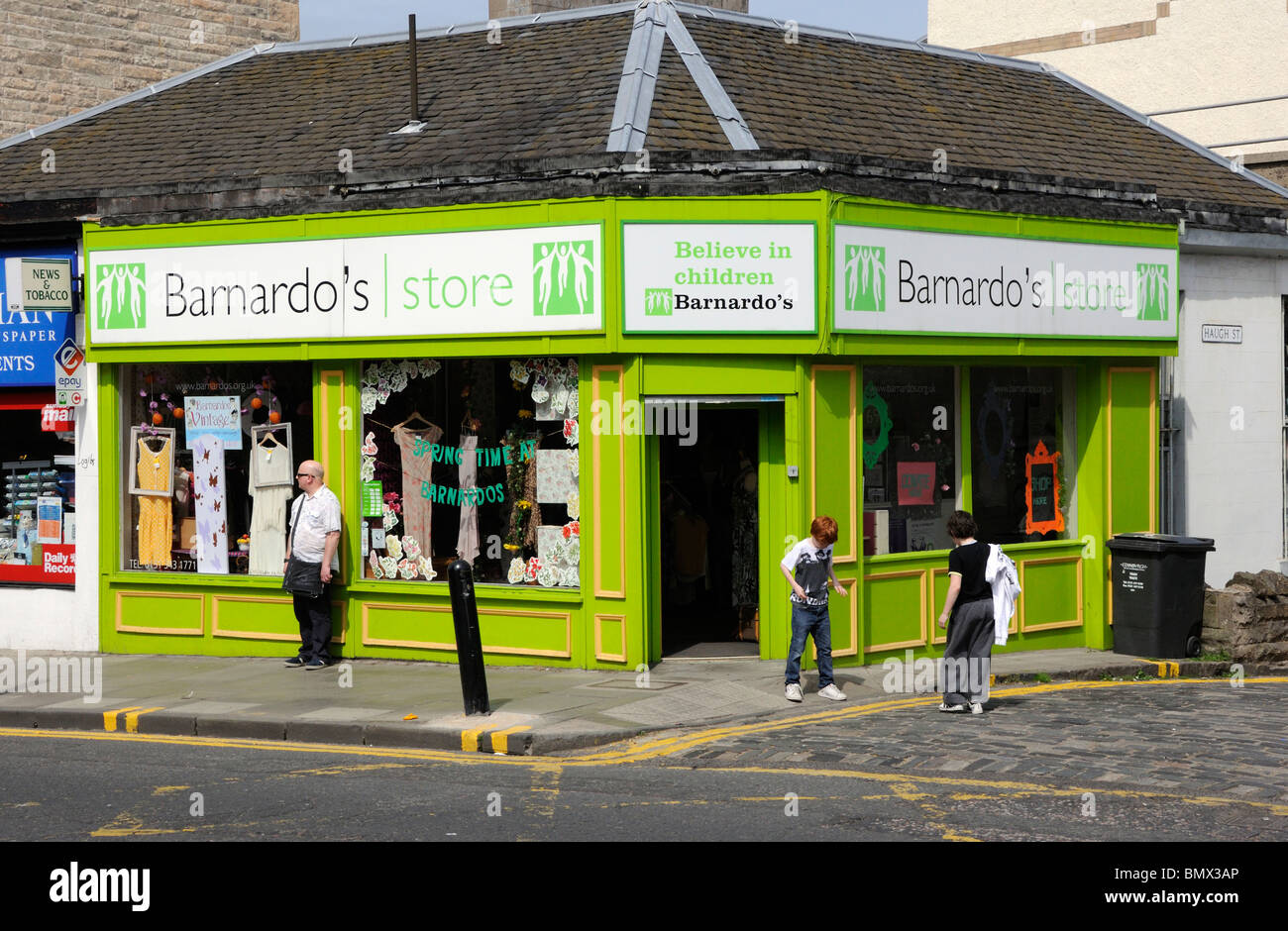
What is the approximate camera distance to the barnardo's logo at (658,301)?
41.7 ft

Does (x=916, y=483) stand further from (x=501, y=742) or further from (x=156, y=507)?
(x=156, y=507)

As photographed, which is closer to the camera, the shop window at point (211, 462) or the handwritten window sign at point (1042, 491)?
the shop window at point (211, 462)

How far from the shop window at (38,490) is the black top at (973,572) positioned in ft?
29.7

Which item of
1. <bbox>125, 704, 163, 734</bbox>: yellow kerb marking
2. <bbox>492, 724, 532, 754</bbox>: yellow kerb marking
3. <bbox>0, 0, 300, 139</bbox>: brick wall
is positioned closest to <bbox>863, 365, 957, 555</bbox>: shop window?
<bbox>492, 724, 532, 754</bbox>: yellow kerb marking

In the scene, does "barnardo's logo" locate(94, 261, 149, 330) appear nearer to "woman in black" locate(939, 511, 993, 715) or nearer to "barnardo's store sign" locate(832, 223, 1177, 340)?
"barnardo's store sign" locate(832, 223, 1177, 340)

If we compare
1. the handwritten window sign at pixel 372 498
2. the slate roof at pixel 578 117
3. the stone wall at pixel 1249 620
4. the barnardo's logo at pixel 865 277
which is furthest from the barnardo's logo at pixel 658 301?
the stone wall at pixel 1249 620

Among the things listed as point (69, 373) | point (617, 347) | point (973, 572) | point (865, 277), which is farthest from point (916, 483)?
point (69, 373)

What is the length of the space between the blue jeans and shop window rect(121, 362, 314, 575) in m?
5.29

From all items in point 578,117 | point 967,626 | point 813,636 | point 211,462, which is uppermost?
point 578,117

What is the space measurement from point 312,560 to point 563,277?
137 inches

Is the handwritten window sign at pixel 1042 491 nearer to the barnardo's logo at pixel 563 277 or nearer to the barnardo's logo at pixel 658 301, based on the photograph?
the barnardo's logo at pixel 658 301

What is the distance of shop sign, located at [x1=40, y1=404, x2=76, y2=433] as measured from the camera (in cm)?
1495

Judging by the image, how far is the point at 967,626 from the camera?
11.3m
